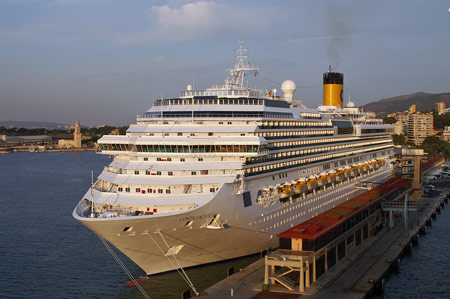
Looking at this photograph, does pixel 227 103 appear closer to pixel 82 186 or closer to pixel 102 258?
pixel 102 258

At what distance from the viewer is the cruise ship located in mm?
23516

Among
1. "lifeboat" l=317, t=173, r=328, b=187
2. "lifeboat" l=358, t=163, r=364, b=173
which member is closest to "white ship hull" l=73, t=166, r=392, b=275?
"lifeboat" l=317, t=173, r=328, b=187

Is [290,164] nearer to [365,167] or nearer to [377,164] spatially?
[365,167]

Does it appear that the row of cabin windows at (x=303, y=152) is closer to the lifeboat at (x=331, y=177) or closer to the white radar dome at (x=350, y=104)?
the lifeboat at (x=331, y=177)

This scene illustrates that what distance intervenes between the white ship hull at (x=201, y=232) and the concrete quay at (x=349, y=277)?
5.52 ft

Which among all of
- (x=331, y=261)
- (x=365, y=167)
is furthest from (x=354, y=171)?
(x=331, y=261)

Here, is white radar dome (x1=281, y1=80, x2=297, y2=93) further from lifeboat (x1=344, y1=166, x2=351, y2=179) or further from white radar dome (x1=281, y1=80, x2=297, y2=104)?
lifeboat (x1=344, y1=166, x2=351, y2=179)

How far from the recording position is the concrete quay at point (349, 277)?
2205 centimetres

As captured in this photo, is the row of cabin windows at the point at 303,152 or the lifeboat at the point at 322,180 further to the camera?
the lifeboat at the point at 322,180

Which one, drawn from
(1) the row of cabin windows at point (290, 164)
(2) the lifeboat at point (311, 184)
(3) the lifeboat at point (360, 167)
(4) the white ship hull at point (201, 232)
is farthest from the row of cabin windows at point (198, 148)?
(3) the lifeboat at point (360, 167)

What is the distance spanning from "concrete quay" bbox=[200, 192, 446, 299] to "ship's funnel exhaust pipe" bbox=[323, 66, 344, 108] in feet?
59.4

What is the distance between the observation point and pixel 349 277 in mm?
24641

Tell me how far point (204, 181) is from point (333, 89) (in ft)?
94.0

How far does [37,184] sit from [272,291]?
53.7 meters
